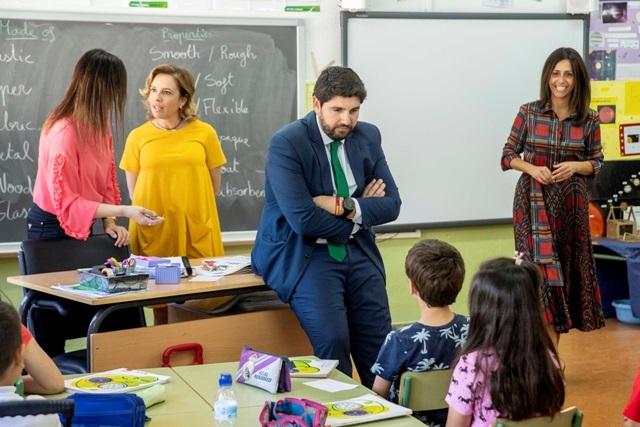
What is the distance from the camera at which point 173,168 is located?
4.64 m

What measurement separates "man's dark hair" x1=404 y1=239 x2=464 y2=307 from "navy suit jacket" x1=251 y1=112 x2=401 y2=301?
2.30 ft

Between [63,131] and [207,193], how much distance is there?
0.81m

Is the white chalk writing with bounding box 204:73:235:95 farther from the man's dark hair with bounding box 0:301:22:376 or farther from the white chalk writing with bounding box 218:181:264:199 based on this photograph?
the man's dark hair with bounding box 0:301:22:376

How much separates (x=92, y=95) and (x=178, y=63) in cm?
127

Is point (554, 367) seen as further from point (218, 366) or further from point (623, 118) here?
point (623, 118)

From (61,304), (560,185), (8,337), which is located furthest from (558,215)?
(8,337)

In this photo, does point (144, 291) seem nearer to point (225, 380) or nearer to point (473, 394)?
point (225, 380)

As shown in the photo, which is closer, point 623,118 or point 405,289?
point 405,289

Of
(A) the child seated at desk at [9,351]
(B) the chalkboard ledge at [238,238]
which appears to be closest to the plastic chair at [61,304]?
(B) the chalkboard ledge at [238,238]

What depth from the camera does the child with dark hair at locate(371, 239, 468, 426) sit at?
117 inches

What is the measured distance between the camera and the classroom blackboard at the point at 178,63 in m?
5.18

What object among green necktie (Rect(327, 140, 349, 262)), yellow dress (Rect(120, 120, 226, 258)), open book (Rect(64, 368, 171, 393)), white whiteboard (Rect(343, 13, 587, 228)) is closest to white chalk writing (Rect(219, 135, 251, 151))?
white whiteboard (Rect(343, 13, 587, 228))

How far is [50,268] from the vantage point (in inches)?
164

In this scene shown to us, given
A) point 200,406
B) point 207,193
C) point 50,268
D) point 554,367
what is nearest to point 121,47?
point 207,193
